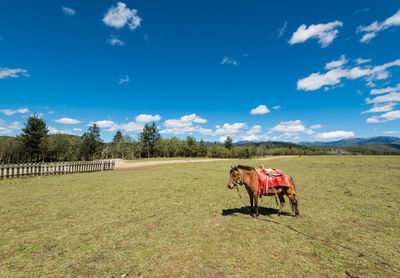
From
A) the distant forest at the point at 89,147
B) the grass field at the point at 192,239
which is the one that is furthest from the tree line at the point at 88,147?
the grass field at the point at 192,239

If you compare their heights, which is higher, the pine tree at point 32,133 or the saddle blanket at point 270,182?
the pine tree at point 32,133

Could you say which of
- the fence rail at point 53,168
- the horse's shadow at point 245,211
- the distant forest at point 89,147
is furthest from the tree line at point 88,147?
the horse's shadow at point 245,211

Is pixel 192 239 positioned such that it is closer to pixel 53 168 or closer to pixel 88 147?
pixel 53 168

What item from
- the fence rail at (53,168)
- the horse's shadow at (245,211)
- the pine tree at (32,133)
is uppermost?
the pine tree at (32,133)

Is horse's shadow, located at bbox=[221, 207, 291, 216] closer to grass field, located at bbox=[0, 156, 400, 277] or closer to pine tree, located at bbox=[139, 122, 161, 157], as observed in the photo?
grass field, located at bbox=[0, 156, 400, 277]

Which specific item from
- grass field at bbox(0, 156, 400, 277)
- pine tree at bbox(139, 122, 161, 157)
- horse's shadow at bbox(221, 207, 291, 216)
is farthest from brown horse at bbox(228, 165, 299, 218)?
pine tree at bbox(139, 122, 161, 157)

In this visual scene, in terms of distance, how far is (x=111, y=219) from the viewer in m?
6.77

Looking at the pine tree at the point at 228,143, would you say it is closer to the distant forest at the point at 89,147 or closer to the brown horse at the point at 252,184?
the distant forest at the point at 89,147

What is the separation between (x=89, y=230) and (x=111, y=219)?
1007 mm

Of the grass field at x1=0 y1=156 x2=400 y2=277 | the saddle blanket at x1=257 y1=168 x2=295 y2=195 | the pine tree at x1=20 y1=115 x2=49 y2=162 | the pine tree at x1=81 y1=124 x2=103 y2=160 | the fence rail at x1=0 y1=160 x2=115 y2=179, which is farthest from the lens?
the pine tree at x1=81 y1=124 x2=103 y2=160

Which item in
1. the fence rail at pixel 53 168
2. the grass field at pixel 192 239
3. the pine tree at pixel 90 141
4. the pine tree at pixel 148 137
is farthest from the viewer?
the pine tree at pixel 148 137

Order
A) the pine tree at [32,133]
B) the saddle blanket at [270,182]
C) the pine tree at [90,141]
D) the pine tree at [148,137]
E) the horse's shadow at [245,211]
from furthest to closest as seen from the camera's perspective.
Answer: the pine tree at [148,137] < the pine tree at [90,141] < the pine tree at [32,133] < the horse's shadow at [245,211] < the saddle blanket at [270,182]

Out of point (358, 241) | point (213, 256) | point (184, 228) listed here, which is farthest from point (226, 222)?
point (358, 241)

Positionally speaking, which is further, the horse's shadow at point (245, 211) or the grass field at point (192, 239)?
the horse's shadow at point (245, 211)
